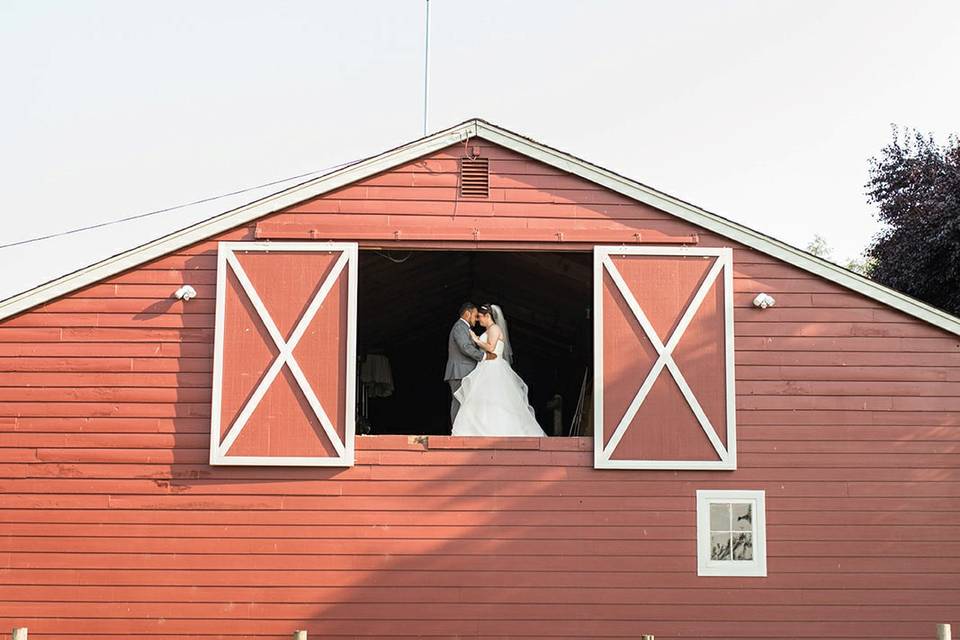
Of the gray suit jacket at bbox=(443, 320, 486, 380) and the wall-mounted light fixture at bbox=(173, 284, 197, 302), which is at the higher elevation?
the wall-mounted light fixture at bbox=(173, 284, 197, 302)

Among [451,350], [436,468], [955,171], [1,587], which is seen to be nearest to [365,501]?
[436,468]

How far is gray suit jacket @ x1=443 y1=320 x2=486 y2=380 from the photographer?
1341cm

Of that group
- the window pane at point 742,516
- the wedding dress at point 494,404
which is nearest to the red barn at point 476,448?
the window pane at point 742,516

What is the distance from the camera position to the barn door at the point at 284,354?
1173 cm

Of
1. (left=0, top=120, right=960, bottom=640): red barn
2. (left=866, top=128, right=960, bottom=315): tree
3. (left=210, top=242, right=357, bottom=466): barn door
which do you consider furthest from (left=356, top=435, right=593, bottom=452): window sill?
(left=866, top=128, right=960, bottom=315): tree

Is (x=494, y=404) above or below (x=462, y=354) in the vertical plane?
below

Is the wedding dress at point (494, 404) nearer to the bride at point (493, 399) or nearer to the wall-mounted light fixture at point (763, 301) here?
the bride at point (493, 399)

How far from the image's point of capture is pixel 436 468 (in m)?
11.8

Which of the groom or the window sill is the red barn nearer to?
the window sill

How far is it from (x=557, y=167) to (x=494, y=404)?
8.15ft

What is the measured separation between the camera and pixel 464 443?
38.9 feet

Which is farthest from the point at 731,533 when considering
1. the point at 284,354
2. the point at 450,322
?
the point at 450,322

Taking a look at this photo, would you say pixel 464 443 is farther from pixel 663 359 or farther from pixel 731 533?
pixel 731 533

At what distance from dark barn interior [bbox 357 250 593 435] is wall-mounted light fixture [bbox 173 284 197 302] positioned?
8.06 ft
